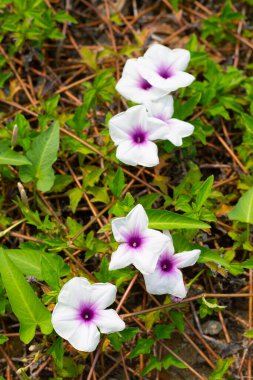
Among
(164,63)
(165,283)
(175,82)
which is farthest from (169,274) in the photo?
(164,63)

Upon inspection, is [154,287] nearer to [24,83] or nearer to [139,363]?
[139,363]

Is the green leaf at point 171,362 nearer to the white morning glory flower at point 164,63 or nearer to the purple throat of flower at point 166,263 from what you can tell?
the purple throat of flower at point 166,263

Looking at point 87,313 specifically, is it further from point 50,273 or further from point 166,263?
point 166,263

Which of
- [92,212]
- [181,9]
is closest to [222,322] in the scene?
[92,212]

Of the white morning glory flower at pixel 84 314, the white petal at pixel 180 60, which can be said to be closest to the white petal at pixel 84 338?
the white morning glory flower at pixel 84 314

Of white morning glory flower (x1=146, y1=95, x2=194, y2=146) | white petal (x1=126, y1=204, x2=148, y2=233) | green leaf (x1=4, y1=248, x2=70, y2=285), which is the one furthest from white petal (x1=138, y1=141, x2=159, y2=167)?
green leaf (x1=4, y1=248, x2=70, y2=285)

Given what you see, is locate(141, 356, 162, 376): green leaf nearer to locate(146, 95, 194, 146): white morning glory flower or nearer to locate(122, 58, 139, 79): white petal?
locate(146, 95, 194, 146): white morning glory flower
